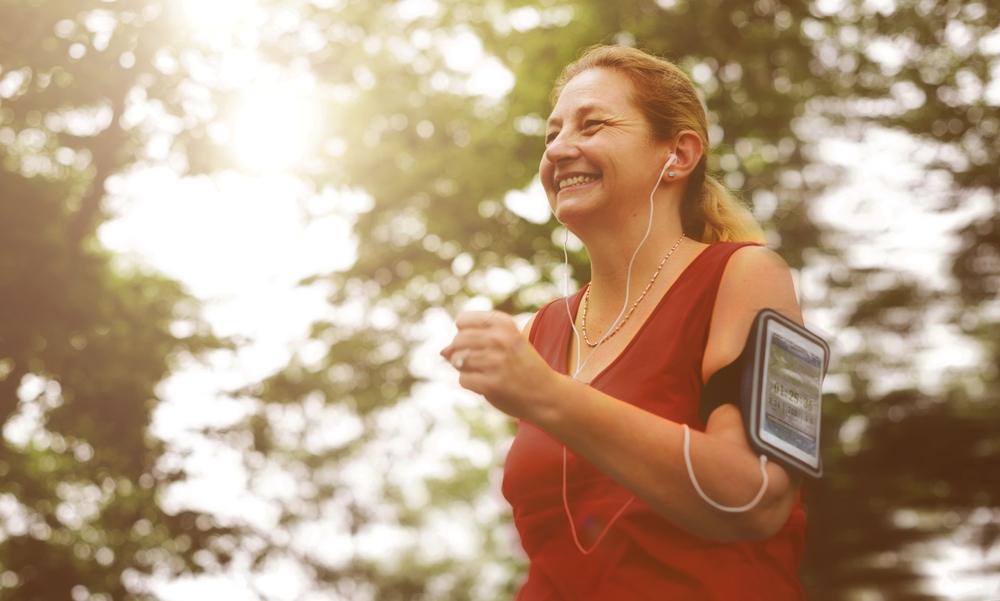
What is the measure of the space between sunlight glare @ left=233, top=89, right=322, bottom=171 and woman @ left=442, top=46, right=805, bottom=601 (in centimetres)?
983

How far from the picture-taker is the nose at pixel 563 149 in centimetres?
183

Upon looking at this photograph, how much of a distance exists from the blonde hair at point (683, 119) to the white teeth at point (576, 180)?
0.19 meters

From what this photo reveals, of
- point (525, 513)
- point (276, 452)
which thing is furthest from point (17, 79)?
point (525, 513)

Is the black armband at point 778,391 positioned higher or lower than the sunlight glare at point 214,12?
lower

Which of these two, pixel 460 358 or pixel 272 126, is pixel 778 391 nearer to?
pixel 460 358

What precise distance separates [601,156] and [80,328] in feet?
35.8

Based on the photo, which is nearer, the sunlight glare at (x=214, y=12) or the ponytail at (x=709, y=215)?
the ponytail at (x=709, y=215)

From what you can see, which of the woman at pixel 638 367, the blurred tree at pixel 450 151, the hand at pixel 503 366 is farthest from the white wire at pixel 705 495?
the blurred tree at pixel 450 151

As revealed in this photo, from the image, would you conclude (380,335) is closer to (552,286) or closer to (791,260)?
(552,286)

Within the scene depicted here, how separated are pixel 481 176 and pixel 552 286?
1752 millimetres

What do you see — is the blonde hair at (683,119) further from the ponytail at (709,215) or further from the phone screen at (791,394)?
the phone screen at (791,394)

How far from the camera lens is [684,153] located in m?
1.90

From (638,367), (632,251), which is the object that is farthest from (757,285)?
(632,251)

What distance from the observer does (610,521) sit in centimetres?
151
